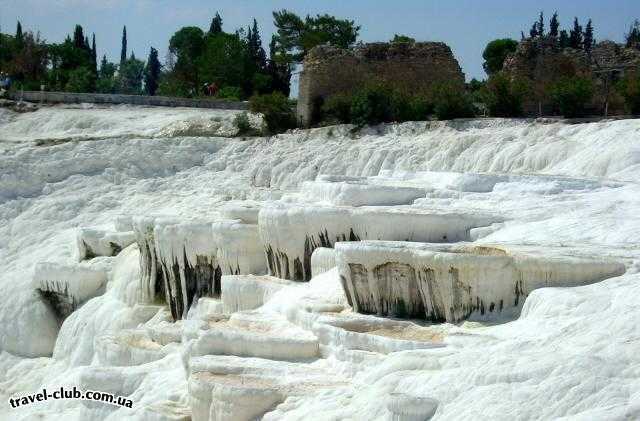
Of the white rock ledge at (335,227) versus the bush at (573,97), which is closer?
the white rock ledge at (335,227)

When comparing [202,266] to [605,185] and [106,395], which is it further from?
[605,185]

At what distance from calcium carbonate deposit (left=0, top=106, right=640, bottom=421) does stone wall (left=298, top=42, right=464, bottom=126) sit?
5.90 ft

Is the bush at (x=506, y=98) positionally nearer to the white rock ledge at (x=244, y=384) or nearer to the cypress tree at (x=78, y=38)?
the white rock ledge at (x=244, y=384)

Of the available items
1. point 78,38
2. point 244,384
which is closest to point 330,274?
point 244,384

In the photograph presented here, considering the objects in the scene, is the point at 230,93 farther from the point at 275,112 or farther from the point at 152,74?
the point at 152,74

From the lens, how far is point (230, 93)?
125 feet

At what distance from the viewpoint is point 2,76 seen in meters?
38.2

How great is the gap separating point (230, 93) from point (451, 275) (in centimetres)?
2613

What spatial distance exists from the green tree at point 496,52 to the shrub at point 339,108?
54.4ft

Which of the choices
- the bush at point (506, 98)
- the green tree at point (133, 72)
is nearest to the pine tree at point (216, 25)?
the green tree at point (133, 72)

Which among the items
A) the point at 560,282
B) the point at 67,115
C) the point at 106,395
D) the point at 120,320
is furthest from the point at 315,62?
the point at 560,282

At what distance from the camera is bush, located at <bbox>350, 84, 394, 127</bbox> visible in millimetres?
25281

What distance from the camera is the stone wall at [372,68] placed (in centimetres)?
2795

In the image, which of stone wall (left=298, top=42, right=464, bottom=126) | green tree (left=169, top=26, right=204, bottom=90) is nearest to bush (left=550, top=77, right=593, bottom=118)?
stone wall (left=298, top=42, right=464, bottom=126)
